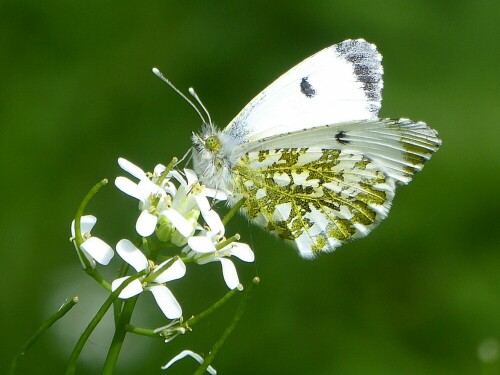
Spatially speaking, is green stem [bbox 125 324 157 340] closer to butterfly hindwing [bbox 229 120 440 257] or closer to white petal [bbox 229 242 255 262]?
white petal [bbox 229 242 255 262]

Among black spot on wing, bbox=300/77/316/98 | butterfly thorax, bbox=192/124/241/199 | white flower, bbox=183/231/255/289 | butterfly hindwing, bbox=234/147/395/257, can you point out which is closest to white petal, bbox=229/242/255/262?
white flower, bbox=183/231/255/289

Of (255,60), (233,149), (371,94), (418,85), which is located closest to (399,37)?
(418,85)

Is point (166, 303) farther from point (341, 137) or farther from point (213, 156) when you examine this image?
point (341, 137)

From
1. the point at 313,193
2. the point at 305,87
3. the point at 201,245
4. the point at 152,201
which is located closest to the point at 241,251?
the point at 201,245

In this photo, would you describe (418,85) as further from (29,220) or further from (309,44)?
(29,220)

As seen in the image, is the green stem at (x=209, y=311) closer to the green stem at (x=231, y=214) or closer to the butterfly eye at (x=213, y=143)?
the green stem at (x=231, y=214)
